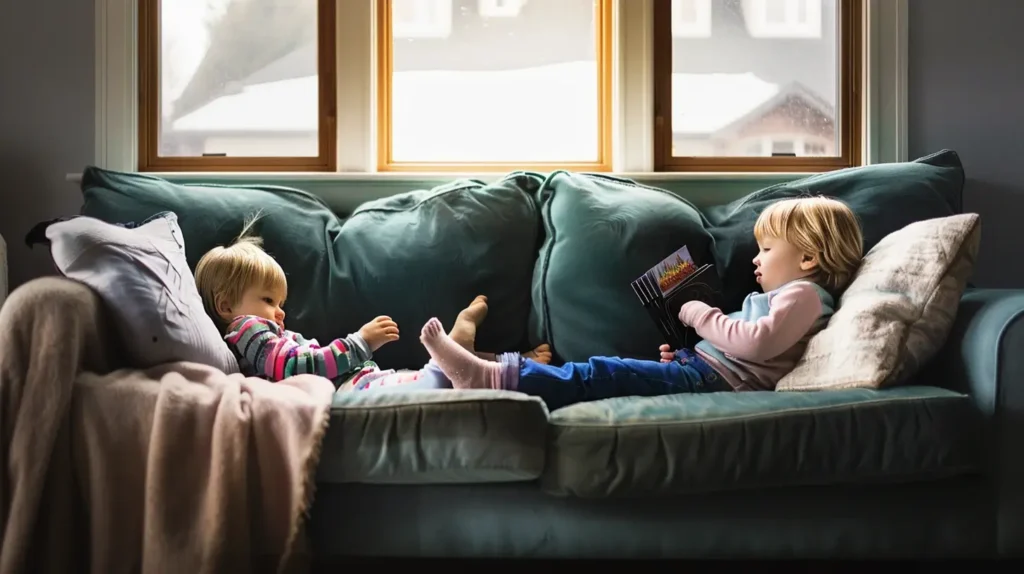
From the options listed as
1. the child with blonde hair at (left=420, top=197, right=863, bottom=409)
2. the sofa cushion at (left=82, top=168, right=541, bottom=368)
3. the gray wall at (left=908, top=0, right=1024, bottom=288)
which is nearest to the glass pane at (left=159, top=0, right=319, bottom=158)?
the sofa cushion at (left=82, top=168, right=541, bottom=368)

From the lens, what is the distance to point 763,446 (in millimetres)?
1444

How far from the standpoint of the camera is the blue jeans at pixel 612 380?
1721 millimetres

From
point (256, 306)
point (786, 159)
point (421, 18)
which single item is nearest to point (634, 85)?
point (786, 159)

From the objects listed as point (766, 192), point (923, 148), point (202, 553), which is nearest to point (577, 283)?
point (766, 192)

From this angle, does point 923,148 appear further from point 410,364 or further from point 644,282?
point 410,364

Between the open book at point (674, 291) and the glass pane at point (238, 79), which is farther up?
the glass pane at point (238, 79)

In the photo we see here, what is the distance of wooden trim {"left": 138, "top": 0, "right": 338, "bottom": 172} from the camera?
8.54 feet

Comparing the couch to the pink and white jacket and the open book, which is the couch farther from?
the open book

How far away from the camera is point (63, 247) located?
1566mm

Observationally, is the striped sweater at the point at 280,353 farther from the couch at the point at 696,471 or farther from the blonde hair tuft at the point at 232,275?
the couch at the point at 696,471

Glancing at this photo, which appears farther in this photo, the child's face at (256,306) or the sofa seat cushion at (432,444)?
the child's face at (256,306)

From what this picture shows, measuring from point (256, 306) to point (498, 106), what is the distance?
1125 mm

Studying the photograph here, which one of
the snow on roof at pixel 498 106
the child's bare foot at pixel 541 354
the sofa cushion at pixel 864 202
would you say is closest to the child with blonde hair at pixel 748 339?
the sofa cushion at pixel 864 202

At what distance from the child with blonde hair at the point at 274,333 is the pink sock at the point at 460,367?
0.06 meters
